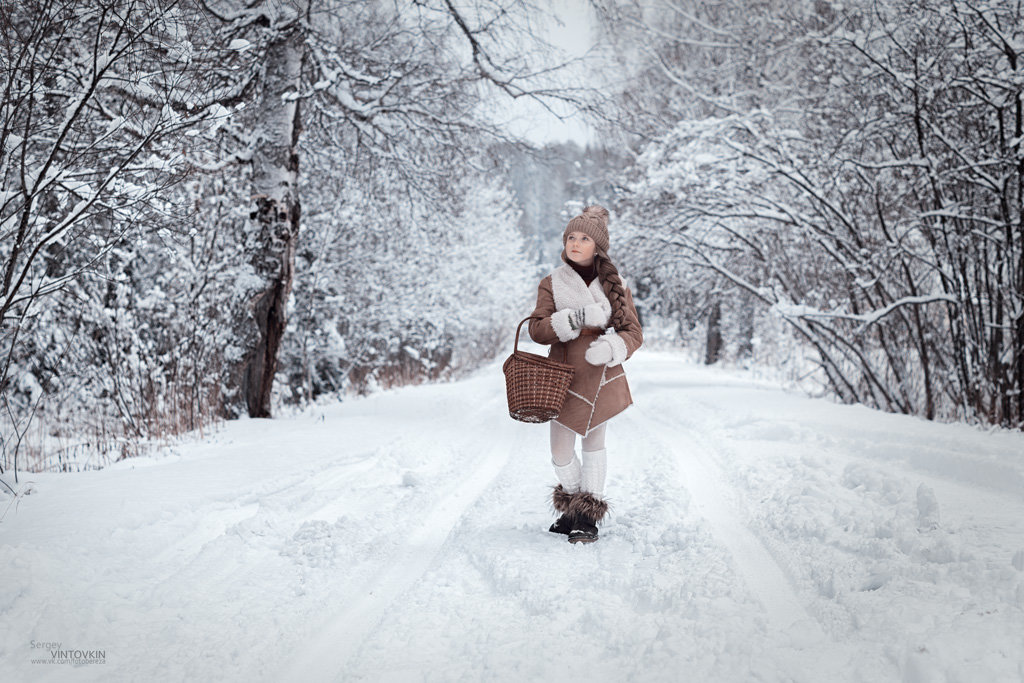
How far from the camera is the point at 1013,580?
7.85ft

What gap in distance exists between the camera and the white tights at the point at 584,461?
11.9ft

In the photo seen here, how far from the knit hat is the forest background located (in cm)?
225

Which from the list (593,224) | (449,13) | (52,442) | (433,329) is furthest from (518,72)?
(433,329)

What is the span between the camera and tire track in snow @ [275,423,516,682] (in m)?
2.17

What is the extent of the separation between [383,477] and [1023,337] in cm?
534

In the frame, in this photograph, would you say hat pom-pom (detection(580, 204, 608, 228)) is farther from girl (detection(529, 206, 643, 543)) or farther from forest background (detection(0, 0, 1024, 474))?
forest background (detection(0, 0, 1024, 474))

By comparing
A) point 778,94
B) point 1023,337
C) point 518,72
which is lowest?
point 1023,337

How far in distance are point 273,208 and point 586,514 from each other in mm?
5430

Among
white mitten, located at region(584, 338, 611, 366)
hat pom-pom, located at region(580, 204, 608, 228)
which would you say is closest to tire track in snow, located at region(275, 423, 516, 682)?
white mitten, located at region(584, 338, 611, 366)

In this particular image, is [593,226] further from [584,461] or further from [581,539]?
[581,539]

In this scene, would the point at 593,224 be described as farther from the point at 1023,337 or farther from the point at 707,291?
the point at 707,291

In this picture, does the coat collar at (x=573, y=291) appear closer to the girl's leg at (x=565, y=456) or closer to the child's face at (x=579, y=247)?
the child's face at (x=579, y=247)

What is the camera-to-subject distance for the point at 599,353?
3.41 m

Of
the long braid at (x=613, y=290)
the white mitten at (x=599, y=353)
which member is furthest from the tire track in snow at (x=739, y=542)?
the long braid at (x=613, y=290)
